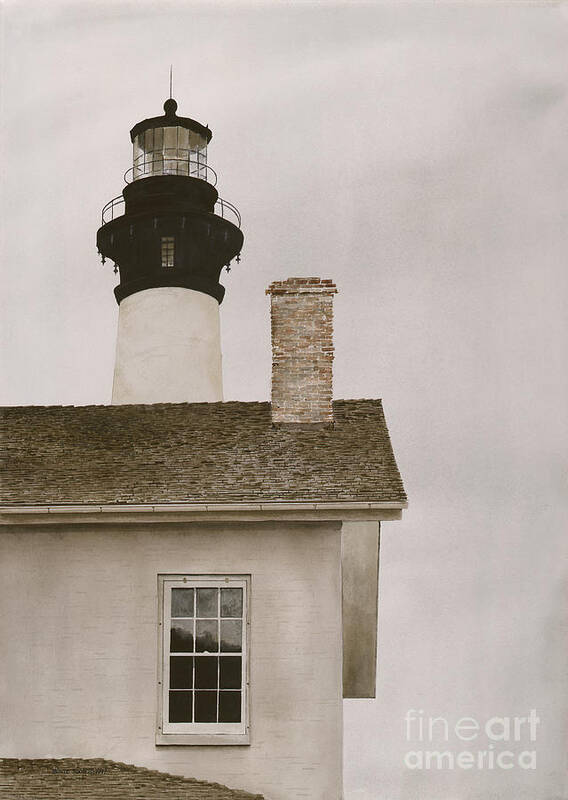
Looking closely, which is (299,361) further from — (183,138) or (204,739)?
(204,739)

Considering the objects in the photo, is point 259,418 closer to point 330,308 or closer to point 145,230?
point 330,308

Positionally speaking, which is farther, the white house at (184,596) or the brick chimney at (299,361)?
the brick chimney at (299,361)

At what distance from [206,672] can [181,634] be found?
267 mm

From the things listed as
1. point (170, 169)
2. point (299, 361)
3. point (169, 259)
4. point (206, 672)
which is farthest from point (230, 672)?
point (170, 169)

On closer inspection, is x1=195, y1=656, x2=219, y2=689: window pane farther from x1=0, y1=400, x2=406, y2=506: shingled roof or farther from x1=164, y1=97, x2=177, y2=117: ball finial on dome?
x1=164, y1=97, x2=177, y2=117: ball finial on dome

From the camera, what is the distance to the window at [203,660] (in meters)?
6.24

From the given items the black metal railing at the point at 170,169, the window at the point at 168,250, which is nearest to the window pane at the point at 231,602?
the black metal railing at the point at 170,169

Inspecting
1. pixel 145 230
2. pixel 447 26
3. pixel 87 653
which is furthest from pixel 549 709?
pixel 145 230

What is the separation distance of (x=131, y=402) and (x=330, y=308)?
1.64 metres

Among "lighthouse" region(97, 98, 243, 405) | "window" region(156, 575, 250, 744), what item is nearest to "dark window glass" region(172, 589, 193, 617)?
"window" region(156, 575, 250, 744)

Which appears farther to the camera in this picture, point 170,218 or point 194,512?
point 170,218

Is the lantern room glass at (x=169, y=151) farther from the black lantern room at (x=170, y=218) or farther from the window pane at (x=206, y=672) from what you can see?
the window pane at (x=206, y=672)

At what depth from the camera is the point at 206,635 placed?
20.9 ft

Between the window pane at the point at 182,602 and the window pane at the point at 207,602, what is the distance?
50 mm
